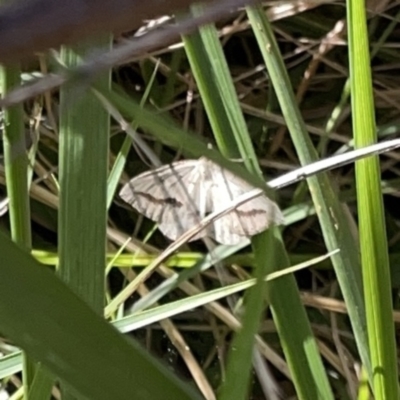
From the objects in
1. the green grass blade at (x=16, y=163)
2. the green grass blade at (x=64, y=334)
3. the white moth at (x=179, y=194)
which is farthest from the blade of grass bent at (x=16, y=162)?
the white moth at (x=179, y=194)

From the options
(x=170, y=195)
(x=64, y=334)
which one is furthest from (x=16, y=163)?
(x=170, y=195)

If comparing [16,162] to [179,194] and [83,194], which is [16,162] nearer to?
[83,194]

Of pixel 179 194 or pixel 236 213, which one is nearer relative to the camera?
pixel 236 213

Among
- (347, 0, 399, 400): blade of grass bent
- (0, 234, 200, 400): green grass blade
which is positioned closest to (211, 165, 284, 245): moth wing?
(347, 0, 399, 400): blade of grass bent

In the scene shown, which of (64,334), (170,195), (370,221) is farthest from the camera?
(170,195)

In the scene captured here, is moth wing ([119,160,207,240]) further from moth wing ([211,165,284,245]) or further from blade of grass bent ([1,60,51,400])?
blade of grass bent ([1,60,51,400])

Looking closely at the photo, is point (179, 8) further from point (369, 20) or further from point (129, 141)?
point (369, 20)
